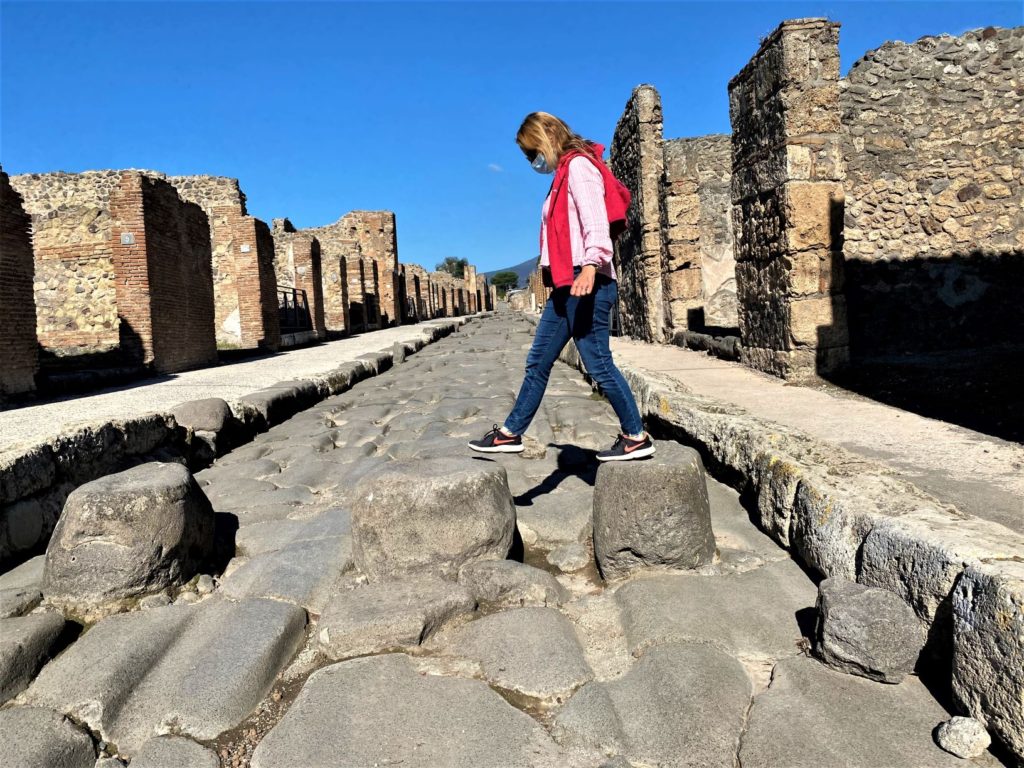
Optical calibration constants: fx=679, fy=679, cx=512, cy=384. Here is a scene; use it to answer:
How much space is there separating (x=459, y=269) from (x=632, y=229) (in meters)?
108

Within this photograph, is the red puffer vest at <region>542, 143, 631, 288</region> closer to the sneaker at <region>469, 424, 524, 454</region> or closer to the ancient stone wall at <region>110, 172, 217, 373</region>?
the sneaker at <region>469, 424, 524, 454</region>

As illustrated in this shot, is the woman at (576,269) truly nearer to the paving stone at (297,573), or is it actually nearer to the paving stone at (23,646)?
the paving stone at (297,573)

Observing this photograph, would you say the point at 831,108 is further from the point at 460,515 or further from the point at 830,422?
the point at 460,515

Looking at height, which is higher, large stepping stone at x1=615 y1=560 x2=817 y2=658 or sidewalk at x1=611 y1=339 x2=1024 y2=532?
sidewalk at x1=611 y1=339 x2=1024 y2=532

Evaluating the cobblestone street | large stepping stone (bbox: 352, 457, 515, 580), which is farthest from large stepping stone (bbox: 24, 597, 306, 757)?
large stepping stone (bbox: 352, 457, 515, 580)

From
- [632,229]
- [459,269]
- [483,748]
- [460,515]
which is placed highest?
[459,269]

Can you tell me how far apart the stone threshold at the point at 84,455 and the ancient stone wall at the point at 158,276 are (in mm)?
5363

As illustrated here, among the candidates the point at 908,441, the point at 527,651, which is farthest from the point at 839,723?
the point at 908,441

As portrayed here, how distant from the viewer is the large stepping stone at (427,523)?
104 inches

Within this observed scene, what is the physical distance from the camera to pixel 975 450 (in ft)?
10.6

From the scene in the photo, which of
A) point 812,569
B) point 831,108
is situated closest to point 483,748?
point 812,569

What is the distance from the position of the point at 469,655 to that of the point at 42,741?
115 centimetres

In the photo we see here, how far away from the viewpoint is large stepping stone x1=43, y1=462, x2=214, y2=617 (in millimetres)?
2559

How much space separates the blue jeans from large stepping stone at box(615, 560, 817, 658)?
2.51 feet
